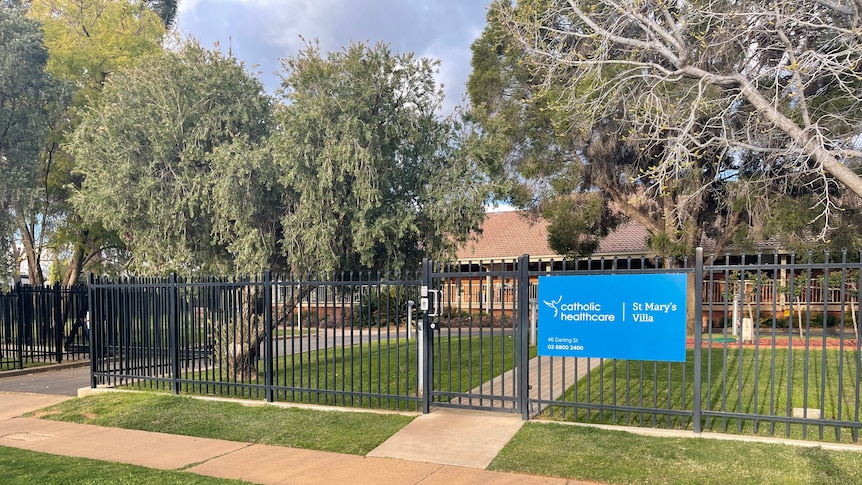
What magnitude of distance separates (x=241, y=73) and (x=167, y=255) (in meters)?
3.48

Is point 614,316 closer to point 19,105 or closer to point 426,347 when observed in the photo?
point 426,347

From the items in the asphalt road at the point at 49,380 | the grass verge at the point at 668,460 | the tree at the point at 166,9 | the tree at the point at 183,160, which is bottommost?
the asphalt road at the point at 49,380

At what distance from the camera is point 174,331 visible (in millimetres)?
9719

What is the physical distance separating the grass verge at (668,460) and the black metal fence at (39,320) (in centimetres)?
1269

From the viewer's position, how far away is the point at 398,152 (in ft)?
33.9

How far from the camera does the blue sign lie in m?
6.55

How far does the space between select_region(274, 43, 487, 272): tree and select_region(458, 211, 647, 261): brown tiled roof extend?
14013 mm

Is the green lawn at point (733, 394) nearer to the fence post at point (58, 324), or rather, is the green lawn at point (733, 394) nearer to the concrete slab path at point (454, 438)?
the concrete slab path at point (454, 438)

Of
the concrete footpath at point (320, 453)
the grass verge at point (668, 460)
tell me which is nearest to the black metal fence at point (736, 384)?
the grass verge at point (668, 460)

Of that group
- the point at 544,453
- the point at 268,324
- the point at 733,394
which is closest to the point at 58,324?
Answer: the point at 268,324

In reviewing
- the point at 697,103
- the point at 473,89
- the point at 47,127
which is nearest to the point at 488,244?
the point at 473,89

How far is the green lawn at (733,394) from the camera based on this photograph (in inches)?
244

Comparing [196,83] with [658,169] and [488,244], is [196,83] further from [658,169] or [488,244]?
[488,244]

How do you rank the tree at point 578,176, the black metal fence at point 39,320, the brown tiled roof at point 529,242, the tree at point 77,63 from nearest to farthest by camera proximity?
the black metal fence at point 39,320 → the tree at point 578,176 → the tree at point 77,63 → the brown tiled roof at point 529,242
